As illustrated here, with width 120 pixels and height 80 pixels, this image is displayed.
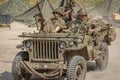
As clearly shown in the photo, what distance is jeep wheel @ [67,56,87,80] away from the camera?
9.58 m

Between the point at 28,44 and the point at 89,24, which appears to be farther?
the point at 89,24

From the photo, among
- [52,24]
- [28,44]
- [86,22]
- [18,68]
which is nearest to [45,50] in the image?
[28,44]

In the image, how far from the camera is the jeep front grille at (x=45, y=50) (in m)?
9.73

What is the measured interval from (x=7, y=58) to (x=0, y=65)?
6.96 feet

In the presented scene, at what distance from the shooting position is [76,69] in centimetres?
984

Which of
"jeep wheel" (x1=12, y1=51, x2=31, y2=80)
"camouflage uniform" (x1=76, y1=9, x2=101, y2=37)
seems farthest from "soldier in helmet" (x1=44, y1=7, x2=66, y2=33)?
"jeep wheel" (x1=12, y1=51, x2=31, y2=80)

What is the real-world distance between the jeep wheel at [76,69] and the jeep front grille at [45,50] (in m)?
0.41

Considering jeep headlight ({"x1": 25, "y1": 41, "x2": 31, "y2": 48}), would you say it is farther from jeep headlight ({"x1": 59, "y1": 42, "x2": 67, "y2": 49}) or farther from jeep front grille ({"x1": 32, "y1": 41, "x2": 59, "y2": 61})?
jeep headlight ({"x1": 59, "y1": 42, "x2": 67, "y2": 49})

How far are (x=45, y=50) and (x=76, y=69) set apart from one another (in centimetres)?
86

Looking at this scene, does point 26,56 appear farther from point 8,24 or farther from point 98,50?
point 8,24

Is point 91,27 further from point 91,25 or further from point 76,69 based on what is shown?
point 76,69

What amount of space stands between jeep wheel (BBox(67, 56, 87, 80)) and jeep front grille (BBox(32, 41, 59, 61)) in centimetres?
41

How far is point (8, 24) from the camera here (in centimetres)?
3575

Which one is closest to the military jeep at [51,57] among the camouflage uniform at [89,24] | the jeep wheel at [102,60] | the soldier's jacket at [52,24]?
the soldier's jacket at [52,24]
